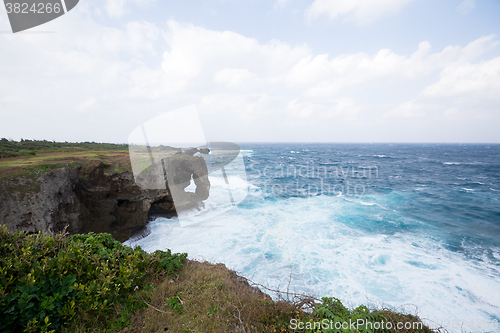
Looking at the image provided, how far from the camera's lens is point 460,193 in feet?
81.1

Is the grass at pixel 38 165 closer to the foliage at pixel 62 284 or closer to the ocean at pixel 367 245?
the ocean at pixel 367 245

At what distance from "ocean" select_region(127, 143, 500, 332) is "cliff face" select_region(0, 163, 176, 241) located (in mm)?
1828

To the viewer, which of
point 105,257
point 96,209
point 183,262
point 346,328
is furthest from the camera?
point 96,209

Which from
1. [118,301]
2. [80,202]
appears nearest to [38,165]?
[80,202]

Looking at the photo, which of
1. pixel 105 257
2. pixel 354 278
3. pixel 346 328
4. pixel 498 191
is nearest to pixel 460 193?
pixel 498 191

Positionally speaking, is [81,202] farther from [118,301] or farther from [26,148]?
[118,301]

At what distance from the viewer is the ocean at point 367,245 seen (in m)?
8.45

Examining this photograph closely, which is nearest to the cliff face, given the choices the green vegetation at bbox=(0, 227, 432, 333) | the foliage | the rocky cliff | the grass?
the rocky cliff

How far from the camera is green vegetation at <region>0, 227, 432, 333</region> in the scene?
3.21m

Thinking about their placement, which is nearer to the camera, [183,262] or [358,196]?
[183,262]

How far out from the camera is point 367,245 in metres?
12.6

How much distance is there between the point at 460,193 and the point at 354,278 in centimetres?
2681

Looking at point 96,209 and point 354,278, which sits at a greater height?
point 96,209

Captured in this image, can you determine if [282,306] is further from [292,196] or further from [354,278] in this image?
[292,196]
